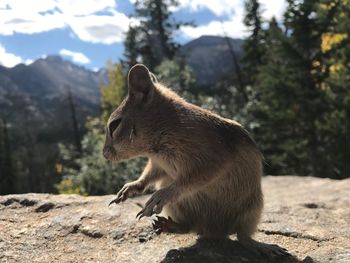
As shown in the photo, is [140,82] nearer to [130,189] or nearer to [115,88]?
[130,189]

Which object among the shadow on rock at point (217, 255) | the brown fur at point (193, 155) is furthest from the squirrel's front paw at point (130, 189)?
the shadow on rock at point (217, 255)

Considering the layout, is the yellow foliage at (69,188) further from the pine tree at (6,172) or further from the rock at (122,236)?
the pine tree at (6,172)

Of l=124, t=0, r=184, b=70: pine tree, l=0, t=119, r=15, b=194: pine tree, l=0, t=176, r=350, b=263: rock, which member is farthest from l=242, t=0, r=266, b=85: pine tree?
l=0, t=176, r=350, b=263: rock

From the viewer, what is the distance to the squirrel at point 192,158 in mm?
3641

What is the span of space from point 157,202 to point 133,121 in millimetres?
749

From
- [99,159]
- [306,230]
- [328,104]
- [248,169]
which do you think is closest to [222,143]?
[248,169]

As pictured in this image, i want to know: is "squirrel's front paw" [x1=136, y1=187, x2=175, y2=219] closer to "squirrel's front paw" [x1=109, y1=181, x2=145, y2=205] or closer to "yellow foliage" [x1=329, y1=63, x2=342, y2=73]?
"squirrel's front paw" [x1=109, y1=181, x2=145, y2=205]

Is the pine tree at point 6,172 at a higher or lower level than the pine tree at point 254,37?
lower

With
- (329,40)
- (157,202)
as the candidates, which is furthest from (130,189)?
(329,40)

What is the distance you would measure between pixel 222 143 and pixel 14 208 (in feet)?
7.50

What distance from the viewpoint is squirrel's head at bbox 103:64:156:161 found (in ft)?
12.8

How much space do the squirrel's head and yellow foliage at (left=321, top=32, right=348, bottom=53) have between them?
18345 millimetres

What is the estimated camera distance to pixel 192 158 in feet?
12.0

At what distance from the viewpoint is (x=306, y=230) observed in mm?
4402
